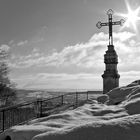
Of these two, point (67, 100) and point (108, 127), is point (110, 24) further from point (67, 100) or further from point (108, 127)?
point (108, 127)

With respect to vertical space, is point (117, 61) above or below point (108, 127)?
above

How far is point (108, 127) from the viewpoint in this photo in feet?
13.9

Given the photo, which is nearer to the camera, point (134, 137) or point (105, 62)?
point (134, 137)

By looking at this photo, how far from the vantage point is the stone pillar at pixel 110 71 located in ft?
55.2

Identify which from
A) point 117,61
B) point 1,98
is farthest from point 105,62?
point 1,98

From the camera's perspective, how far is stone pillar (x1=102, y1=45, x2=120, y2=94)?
1683cm

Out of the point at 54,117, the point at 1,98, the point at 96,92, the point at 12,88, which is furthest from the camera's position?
the point at 12,88

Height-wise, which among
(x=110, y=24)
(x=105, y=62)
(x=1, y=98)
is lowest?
(x=1, y=98)

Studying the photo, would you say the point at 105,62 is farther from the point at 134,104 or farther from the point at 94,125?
the point at 94,125

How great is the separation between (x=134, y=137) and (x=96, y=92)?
55.7 feet

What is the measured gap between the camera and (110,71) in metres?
16.8

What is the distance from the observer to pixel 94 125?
4.34 m

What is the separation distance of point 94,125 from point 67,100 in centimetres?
1455

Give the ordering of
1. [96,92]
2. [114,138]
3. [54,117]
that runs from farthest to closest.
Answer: [96,92] → [54,117] → [114,138]
